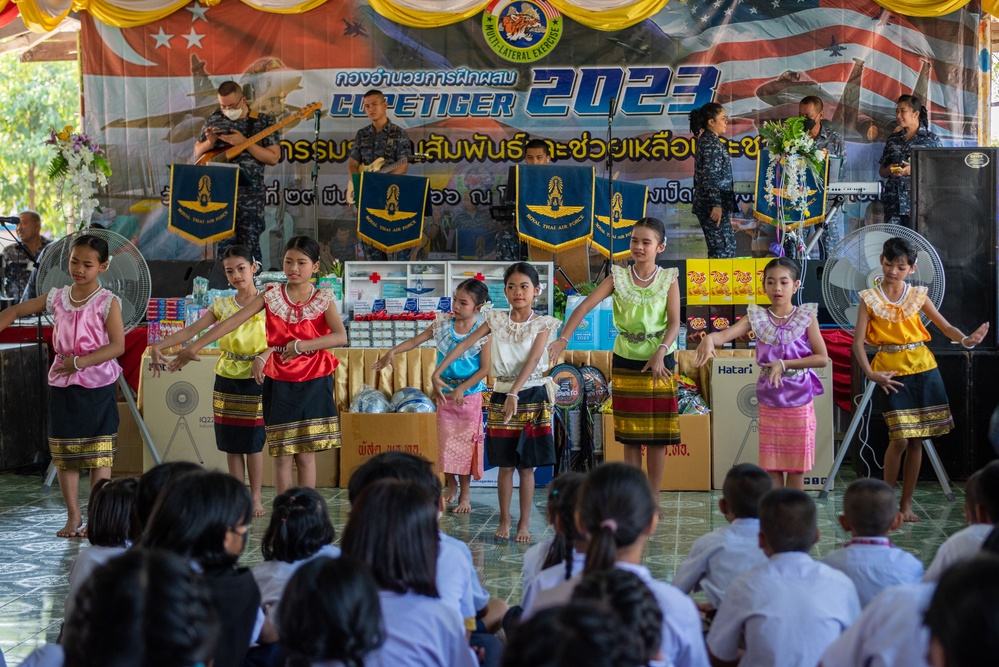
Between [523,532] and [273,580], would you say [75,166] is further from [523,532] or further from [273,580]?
[273,580]

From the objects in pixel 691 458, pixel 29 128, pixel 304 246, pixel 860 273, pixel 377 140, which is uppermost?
pixel 29 128

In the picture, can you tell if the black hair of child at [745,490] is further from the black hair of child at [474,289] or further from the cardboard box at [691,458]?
the cardboard box at [691,458]

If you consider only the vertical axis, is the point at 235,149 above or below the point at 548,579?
above

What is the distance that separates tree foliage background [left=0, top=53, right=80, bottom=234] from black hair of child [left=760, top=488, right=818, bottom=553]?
1397 centimetres

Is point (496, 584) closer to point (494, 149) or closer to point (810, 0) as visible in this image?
point (494, 149)

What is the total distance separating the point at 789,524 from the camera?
2.64 m

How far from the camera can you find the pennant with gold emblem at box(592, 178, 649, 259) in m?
8.84

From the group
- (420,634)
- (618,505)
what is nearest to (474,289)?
(618,505)

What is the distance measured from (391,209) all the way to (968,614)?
25.7 ft

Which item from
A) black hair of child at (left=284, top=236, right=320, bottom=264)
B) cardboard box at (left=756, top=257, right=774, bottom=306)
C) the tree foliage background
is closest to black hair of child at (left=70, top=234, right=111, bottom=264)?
black hair of child at (left=284, top=236, right=320, bottom=264)

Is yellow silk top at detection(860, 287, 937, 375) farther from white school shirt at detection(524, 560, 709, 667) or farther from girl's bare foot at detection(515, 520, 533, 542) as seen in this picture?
white school shirt at detection(524, 560, 709, 667)

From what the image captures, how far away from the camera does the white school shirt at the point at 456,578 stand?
273 centimetres

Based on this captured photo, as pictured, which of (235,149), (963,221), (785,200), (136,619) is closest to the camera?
(136,619)

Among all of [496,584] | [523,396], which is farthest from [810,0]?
[496,584]
